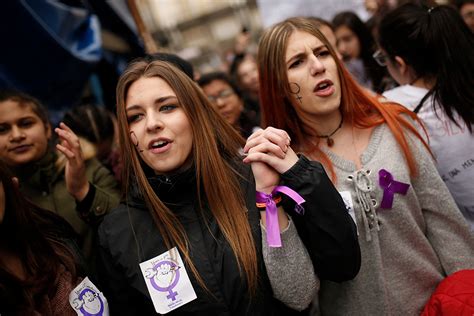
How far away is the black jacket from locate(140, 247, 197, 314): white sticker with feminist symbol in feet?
0.09

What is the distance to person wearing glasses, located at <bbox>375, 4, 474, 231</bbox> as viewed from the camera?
1.86 m

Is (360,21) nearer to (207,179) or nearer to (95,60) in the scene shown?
(95,60)

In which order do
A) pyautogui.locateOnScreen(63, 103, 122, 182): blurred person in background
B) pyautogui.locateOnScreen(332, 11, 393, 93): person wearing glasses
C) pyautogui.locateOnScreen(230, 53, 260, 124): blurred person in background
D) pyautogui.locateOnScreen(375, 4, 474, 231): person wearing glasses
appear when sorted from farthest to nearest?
pyautogui.locateOnScreen(230, 53, 260, 124): blurred person in background
pyautogui.locateOnScreen(332, 11, 393, 93): person wearing glasses
pyautogui.locateOnScreen(63, 103, 122, 182): blurred person in background
pyautogui.locateOnScreen(375, 4, 474, 231): person wearing glasses

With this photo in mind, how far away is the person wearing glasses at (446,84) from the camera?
186 centimetres

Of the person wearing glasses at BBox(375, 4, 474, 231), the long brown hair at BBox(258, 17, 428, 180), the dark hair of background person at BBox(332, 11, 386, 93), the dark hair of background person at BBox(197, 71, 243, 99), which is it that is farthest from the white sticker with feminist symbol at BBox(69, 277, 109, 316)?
the dark hair of background person at BBox(332, 11, 386, 93)

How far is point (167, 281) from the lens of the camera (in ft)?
4.71

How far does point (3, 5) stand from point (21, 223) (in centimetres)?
171

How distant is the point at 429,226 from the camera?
1659mm

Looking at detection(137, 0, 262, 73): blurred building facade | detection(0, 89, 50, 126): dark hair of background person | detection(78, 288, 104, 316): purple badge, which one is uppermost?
detection(137, 0, 262, 73): blurred building facade

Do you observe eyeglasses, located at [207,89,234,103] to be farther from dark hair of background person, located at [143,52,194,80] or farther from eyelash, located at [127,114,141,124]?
eyelash, located at [127,114,141,124]

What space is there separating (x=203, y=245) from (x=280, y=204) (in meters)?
0.38

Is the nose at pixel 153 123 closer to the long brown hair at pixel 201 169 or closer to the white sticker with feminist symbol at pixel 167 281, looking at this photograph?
the long brown hair at pixel 201 169

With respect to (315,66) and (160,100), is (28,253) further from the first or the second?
(315,66)

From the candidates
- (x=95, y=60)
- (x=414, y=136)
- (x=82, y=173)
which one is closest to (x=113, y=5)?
(x=95, y=60)
